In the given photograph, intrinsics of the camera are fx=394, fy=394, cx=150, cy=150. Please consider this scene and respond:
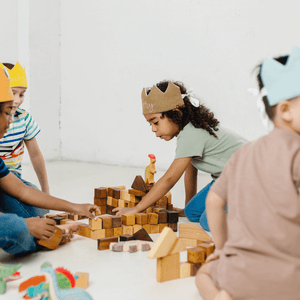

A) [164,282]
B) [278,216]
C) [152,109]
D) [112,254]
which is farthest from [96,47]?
[278,216]

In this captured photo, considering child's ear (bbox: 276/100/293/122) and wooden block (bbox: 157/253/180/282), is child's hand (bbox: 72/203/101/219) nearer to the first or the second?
wooden block (bbox: 157/253/180/282)

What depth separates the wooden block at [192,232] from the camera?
147cm

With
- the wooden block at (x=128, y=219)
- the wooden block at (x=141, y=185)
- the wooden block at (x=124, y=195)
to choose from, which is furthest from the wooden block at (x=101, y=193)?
the wooden block at (x=128, y=219)

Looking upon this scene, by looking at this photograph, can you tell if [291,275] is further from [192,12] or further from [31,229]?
[192,12]

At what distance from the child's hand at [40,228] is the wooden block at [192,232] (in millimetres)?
486

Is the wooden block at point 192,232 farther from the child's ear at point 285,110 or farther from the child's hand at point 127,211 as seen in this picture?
the child's ear at point 285,110

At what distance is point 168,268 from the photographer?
117 centimetres

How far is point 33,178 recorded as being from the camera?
10.2ft

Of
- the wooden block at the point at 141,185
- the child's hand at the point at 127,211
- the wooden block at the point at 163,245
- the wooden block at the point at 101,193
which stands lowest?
the wooden block at the point at 101,193

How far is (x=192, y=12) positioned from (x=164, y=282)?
2.74 m

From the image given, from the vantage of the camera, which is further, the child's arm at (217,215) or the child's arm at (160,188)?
the child's arm at (160,188)

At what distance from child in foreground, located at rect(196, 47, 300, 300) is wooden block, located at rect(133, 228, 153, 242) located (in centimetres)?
67

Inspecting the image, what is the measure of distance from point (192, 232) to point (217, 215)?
22.1 inches

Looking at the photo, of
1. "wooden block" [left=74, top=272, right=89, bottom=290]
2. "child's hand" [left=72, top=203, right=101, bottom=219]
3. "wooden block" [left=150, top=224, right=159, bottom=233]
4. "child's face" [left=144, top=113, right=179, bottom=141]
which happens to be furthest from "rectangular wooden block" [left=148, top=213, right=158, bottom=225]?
"wooden block" [left=74, top=272, right=89, bottom=290]
